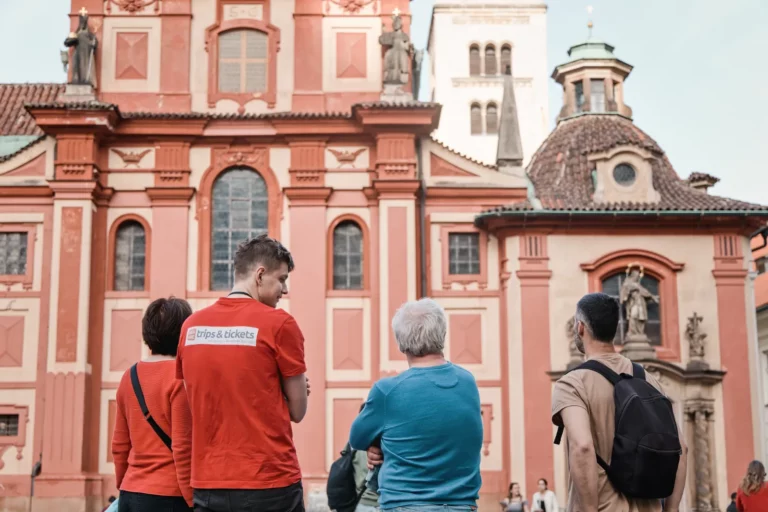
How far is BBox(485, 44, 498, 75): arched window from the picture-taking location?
53531 millimetres

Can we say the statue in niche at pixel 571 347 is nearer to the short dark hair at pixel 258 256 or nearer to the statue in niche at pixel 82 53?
the statue in niche at pixel 82 53

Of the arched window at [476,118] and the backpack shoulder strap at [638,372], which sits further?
the arched window at [476,118]

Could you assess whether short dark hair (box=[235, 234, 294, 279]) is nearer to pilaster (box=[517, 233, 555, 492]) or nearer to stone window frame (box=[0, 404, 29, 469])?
pilaster (box=[517, 233, 555, 492])

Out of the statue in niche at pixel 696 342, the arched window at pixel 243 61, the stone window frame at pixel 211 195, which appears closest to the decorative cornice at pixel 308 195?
the stone window frame at pixel 211 195

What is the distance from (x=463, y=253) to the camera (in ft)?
81.6

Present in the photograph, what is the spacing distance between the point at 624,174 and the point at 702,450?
262 inches

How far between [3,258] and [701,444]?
52.3 ft

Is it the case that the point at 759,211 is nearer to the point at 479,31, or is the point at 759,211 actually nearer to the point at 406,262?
the point at 406,262

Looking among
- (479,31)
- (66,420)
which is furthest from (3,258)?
(479,31)

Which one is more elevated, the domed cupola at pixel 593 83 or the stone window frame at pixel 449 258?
the domed cupola at pixel 593 83

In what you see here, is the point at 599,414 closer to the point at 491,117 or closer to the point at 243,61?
the point at 243,61

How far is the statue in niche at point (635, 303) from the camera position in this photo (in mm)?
23875

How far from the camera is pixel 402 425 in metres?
5.22

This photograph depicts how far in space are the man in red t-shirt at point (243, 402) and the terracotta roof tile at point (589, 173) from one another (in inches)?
757
